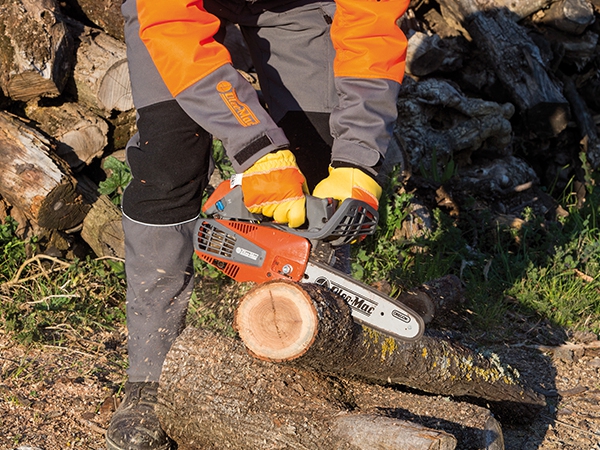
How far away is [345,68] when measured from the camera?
2518mm

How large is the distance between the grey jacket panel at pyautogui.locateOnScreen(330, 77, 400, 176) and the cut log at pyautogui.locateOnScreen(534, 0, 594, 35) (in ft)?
12.0

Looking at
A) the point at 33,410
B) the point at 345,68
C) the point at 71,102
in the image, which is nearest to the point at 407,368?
the point at 345,68

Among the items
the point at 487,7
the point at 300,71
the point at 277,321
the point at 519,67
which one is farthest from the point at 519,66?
the point at 277,321

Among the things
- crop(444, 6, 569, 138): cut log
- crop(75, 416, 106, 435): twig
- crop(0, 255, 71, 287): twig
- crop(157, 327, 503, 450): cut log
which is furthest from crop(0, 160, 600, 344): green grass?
crop(157, 327, 503, 450): cut log

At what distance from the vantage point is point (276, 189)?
7.26 ft

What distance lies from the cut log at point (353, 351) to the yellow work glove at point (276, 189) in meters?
0.25

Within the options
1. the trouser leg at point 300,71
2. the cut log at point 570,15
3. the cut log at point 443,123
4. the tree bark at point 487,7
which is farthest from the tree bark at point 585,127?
the trouser leg at point 300,71

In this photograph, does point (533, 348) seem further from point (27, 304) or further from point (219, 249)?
point (27, 304)

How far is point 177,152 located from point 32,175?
1361mm

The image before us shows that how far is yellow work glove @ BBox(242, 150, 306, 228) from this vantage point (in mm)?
2219

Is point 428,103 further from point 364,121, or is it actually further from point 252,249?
point 252,249

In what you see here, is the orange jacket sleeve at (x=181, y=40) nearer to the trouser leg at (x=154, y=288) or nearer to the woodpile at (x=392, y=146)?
the trouser leg at (x=154, y=288)

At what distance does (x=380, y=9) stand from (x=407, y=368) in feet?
4.20

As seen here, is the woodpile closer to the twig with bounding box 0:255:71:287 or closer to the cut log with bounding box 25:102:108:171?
the cut log with bounding box 25:102:108:171
